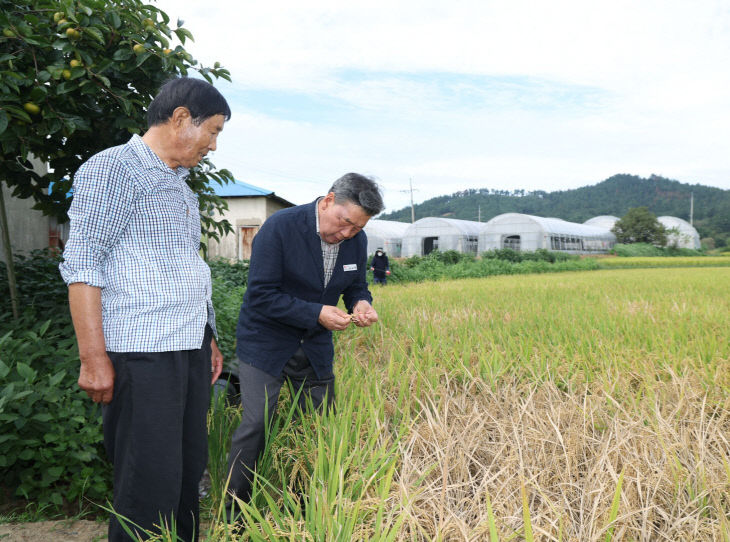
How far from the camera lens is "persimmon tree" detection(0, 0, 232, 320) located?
2.18 metres

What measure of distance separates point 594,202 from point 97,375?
3047 inches

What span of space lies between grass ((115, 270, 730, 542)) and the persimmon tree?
5.21 feet

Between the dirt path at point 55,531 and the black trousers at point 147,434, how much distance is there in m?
0.75

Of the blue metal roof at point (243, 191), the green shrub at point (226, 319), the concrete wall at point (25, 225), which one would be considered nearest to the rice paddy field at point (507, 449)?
the green shrub at point (226, 319)

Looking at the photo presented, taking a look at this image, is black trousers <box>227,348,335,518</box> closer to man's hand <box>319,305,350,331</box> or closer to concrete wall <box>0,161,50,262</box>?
man's hand <box>319,305,350,331</box>

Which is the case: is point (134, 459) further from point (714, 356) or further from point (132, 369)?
point (714, 356)

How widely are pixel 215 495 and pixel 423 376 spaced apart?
117 centimetres

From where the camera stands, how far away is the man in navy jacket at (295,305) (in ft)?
6.32

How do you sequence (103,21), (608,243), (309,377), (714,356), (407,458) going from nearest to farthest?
(407,458)
(309,377)
(103,21)
(714,356)
(608,243)

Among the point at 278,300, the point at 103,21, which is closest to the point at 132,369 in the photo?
the point at 278,300

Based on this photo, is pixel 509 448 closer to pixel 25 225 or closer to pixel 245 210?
pixel 25 225

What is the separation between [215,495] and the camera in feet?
6.72

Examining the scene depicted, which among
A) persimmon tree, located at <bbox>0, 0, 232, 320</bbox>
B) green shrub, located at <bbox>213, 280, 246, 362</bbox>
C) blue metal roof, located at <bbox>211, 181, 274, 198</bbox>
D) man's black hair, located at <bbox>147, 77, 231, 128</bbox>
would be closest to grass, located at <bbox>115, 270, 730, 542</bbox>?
green shrub, located at <bbox>213, 280, 246, 362</bbox>

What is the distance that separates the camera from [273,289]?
2.00m
